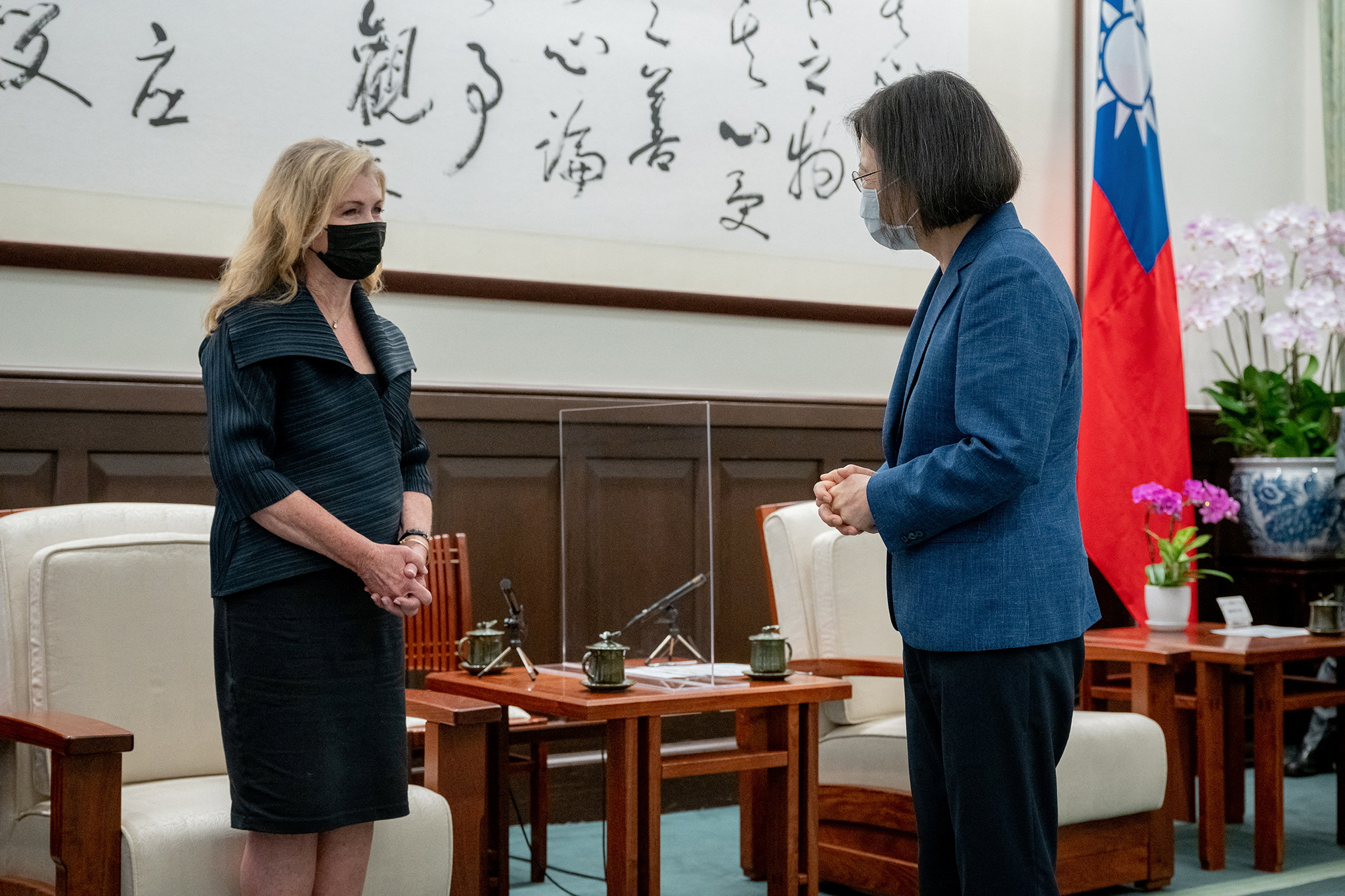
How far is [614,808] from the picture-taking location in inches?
91.8

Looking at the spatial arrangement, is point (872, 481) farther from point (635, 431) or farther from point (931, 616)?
point (635, 431)

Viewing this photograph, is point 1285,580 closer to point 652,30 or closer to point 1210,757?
point 1210,757

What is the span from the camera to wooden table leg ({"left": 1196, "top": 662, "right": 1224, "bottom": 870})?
332cm

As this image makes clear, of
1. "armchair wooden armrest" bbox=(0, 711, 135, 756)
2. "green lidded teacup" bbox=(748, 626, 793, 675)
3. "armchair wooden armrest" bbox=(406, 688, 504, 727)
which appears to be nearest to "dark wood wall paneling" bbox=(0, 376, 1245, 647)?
"green lidded teacup" bbox=(748, 626, 793, 675)

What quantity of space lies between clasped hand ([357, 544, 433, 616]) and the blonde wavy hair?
397mm

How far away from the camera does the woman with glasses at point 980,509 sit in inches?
58.9

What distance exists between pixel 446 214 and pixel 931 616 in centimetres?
233

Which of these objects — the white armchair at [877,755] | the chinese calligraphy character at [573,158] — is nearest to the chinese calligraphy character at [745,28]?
the chinese calligraphy character at [573,158]

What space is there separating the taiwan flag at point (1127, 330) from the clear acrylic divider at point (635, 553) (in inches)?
75.2

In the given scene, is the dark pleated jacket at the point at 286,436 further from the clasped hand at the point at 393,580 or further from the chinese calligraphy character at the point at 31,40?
the chinese calligraphy character at the point at 31,40

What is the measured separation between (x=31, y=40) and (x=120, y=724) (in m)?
1.71

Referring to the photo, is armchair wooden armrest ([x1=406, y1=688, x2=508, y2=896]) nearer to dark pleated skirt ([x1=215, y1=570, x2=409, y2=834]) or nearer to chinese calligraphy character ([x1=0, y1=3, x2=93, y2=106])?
dark pleated skirt ([x1=215, y1=570, x2=409, y2=834])

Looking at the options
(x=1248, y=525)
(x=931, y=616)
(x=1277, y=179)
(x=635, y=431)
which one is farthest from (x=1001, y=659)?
(x=1277, y=179)

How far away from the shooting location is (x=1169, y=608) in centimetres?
367
